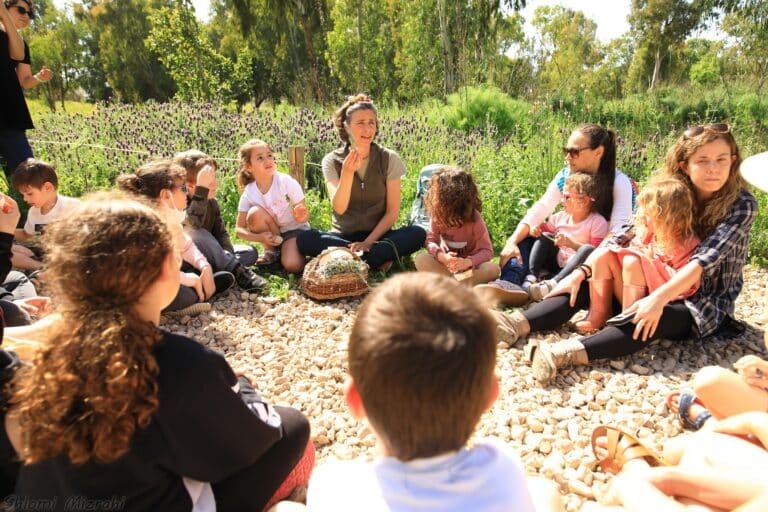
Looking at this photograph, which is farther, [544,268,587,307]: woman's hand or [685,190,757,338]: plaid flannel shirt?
[544,268,587,307]: woman's hand

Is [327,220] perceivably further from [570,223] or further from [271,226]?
[570,223]

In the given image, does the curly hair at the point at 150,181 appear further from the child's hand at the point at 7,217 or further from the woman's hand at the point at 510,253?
the woman's hand at the point at 510,253

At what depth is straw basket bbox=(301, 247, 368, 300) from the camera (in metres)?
3.77

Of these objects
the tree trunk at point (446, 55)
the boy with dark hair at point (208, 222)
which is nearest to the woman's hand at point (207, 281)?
the boy with dark hair at point (208, 222)

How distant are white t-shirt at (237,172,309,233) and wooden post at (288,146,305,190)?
721 mm

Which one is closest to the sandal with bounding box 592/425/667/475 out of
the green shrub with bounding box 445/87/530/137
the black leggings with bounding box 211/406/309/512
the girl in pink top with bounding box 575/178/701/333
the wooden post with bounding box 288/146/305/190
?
the girl in pink top with bounding box 575/178/701/333

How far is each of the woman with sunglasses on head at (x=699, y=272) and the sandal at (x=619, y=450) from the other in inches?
23.7

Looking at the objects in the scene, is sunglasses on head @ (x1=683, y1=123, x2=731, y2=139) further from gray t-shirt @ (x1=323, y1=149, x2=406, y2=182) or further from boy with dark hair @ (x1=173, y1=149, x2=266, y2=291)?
boy with dark hair @ (x1=173, y1=149, x2=266, y2=291)

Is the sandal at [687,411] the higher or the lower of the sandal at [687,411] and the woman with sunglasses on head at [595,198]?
the lower

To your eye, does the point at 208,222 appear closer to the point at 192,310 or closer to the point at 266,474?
the point at 192,310

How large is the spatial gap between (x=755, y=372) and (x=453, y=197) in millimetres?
2202

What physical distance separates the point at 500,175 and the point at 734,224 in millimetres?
2721

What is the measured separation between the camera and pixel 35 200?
4.03m

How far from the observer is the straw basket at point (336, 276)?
3.77m
